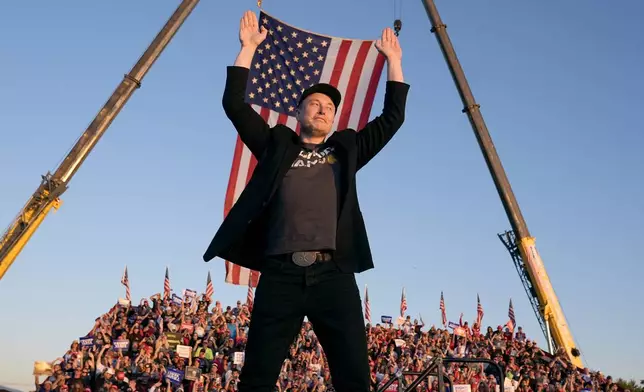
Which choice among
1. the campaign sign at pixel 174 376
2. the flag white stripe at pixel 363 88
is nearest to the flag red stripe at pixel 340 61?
the flag white stripe at pixel 363 88

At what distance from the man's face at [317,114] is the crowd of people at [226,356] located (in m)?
9.86

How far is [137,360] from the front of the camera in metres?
15.4

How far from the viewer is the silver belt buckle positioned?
10.8ft

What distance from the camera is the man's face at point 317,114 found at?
360cm

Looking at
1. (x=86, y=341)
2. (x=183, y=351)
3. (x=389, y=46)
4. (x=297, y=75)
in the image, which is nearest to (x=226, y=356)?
(x=183, y=351)

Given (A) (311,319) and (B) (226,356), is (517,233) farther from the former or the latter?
(A) (311,319)

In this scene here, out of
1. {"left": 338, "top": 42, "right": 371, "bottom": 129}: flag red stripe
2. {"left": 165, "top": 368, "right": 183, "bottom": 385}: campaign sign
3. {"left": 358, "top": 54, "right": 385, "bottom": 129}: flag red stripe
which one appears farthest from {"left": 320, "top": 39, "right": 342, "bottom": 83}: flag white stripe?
{"left": 165, "top": 368, "right": 183, "bottom": 385}: campaign sign

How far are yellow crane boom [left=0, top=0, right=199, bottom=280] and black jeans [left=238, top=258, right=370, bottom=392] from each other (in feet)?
59.0

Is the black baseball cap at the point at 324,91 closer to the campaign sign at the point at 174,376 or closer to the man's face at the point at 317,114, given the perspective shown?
the man's face at the point at 317,114

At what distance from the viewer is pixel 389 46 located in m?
A: 3.91

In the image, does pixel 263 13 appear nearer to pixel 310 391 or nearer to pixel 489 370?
pixel 310 391

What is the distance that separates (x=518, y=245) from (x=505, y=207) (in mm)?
1520

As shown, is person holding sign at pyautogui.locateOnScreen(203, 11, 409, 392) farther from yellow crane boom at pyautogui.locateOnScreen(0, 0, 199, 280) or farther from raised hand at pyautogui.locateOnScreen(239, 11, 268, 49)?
yellow crane boom at pyautogui.locateOnScreen(0, 0, 199, 280)


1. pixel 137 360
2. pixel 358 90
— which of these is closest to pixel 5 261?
pixel 137 360
